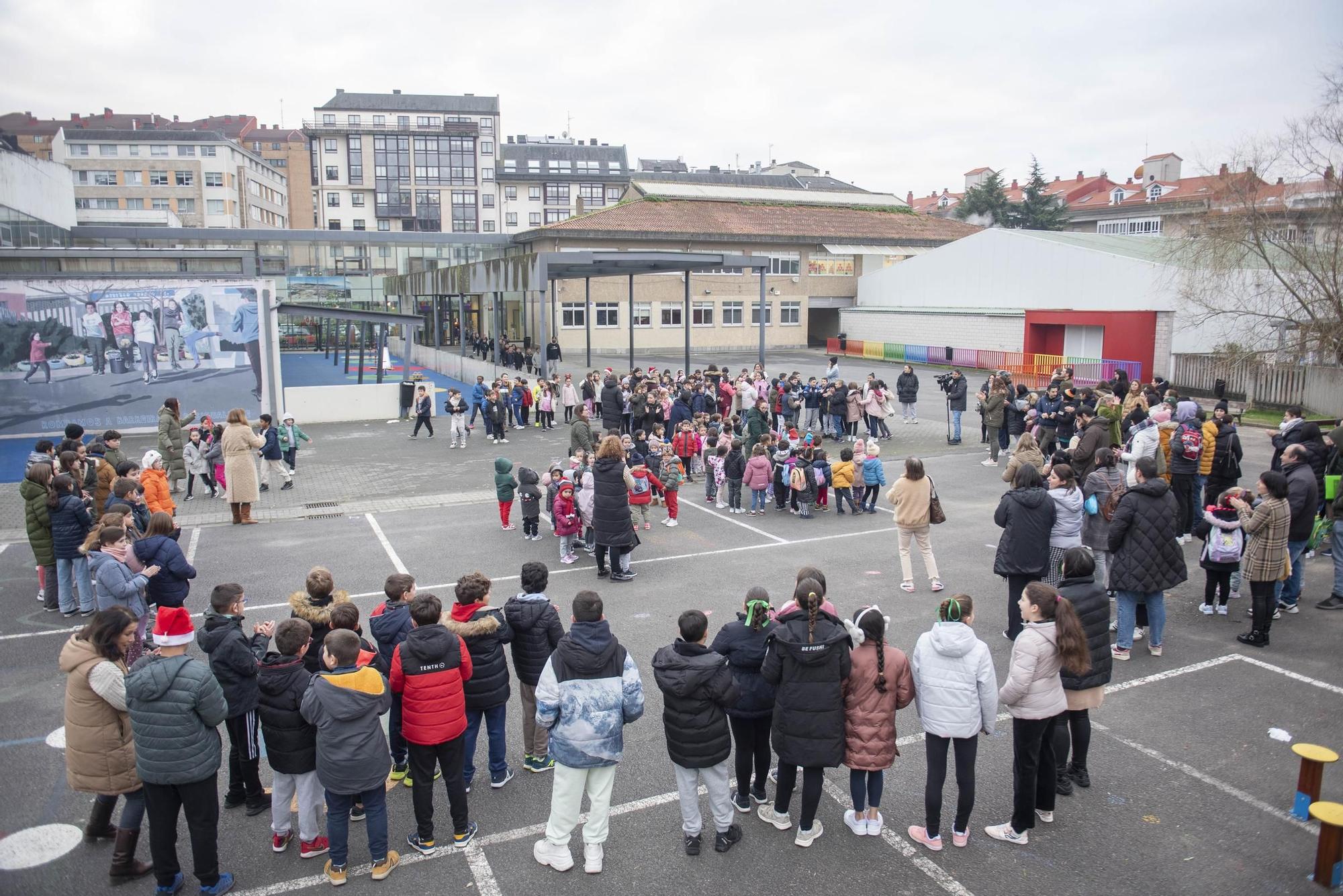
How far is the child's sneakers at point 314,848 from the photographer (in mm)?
5273

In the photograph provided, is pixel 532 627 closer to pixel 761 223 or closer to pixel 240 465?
pixel 240 465

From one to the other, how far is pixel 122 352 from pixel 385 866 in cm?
2074

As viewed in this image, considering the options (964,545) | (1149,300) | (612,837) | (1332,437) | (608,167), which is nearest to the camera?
(612,837)

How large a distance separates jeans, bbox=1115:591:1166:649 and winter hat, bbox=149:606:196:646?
24.2 ft

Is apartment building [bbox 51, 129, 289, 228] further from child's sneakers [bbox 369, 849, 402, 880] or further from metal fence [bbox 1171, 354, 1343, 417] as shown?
child's sneakers [bbox 369, 849, 402, 880]

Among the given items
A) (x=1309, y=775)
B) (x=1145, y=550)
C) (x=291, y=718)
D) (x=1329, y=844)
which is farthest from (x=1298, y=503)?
(x=291, y=718)

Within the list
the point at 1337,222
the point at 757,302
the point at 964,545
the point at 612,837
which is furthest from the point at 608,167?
the point at 612,837

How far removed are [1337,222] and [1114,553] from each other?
2234 centimetres

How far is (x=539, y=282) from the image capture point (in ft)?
84.2

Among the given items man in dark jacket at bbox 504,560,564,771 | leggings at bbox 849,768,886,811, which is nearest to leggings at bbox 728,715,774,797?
leggings at bbox 849,768,886,811

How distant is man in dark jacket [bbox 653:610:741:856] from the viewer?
4.93 m

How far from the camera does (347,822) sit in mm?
5004

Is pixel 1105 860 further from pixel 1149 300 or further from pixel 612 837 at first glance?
pixel 1149 300

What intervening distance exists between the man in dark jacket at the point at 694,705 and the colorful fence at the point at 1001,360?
81.2 feet
